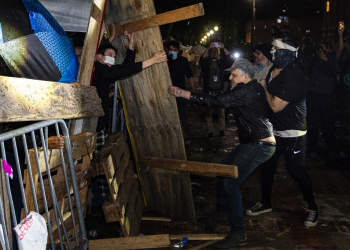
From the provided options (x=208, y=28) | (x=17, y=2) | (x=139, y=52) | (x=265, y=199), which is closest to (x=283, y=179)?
(x=265, y=199)

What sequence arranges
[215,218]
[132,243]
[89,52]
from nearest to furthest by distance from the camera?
[89,52] < [132,243] < [215,218]

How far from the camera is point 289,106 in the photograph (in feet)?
13.7

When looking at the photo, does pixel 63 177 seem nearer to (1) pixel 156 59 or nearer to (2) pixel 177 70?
(1) pixel 156 59

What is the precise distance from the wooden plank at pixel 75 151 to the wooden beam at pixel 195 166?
114cm

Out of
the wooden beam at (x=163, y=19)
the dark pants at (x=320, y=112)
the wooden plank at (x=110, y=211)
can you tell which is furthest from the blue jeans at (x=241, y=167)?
the dark pants at (x=320, y=112)

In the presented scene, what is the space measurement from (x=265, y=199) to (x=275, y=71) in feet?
5.68

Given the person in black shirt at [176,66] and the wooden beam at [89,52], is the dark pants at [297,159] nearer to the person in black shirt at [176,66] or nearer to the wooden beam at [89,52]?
the wooden beam at [89,52]

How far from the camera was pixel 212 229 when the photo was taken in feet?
14.0

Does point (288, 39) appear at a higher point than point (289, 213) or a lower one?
higher

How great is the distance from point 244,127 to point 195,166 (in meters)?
0.73

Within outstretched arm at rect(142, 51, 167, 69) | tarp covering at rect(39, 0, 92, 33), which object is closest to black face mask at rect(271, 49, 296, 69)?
outstretched arm at rect(142, 51, 167, 69)

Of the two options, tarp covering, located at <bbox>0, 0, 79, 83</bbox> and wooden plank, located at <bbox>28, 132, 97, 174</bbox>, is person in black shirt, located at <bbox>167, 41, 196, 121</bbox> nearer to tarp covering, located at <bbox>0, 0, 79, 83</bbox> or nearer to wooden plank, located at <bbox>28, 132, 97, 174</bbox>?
tarp covering, located at <bbox>0, 0, 79, 83</bbox>

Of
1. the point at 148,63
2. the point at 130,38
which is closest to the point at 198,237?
the point at 148,63

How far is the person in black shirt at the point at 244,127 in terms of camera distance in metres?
3.85
